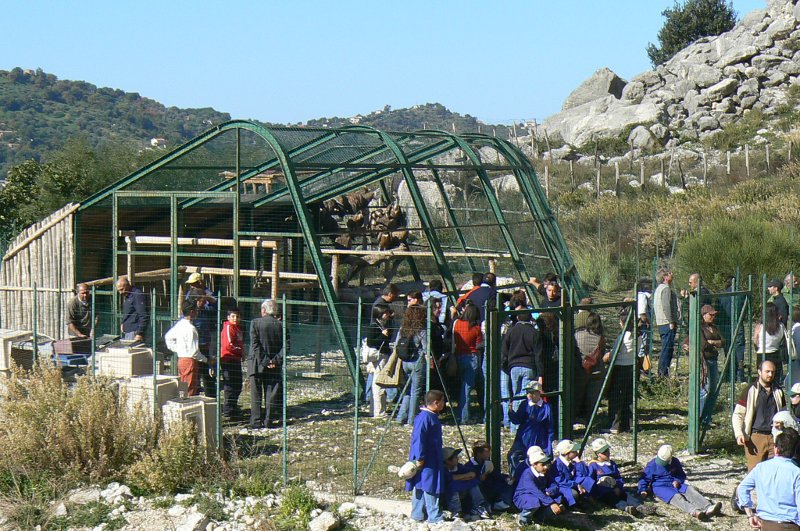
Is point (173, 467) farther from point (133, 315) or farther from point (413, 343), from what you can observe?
point (133, 315)

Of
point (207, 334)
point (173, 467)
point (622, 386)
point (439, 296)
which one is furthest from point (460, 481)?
point (207, 334)

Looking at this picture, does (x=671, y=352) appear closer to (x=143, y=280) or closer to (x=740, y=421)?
(x=740, y=421)

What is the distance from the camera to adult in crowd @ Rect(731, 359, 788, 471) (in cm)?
1029

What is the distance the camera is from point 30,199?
26.7 meters

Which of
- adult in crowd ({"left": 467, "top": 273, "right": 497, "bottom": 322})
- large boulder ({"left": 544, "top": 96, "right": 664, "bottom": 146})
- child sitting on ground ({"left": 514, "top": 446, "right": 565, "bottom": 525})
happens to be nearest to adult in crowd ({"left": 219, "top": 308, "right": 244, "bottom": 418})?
adult in crowd ({"left": 467, "top": 273, "right": 497, "bottom": 322})

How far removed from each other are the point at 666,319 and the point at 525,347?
4409 mm

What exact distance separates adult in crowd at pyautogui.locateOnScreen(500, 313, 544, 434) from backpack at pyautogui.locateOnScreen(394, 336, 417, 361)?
100 centimetres

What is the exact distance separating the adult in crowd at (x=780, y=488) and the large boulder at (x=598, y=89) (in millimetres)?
55582

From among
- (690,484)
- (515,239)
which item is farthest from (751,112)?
(690,484)

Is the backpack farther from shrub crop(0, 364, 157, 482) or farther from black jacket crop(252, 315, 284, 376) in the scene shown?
shrub crop(0, 364, 157, 482)

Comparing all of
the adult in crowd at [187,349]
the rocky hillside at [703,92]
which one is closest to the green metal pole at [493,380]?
the adult in crowd at [187,349]

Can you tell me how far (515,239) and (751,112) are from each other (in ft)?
117

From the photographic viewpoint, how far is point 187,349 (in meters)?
12.3

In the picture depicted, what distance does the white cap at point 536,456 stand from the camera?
380 inches
